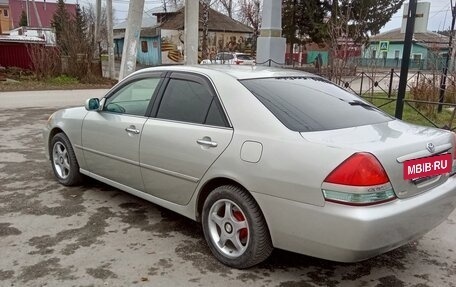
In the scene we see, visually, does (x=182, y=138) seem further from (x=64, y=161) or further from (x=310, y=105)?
(x=64, y=161)

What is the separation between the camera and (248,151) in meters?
2.96

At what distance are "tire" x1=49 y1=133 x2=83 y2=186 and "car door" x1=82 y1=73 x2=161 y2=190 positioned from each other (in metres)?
0.34

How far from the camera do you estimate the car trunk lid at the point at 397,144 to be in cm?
265

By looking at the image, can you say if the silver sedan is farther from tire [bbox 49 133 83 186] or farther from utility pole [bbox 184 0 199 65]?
utility pole [bbox 184 0 199 65]

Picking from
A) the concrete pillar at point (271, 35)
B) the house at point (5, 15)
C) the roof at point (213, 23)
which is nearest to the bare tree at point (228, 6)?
the roof at point (213, 23)

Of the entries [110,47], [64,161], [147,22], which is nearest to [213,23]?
[147,22]

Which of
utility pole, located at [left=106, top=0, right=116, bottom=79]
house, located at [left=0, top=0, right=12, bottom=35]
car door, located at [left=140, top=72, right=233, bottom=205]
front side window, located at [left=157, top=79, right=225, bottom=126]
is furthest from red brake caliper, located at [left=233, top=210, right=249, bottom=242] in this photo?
house, located at [left=0, top=0, right=12, bottom=35]

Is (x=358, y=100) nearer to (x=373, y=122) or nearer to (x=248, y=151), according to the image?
(x=373, y=122)

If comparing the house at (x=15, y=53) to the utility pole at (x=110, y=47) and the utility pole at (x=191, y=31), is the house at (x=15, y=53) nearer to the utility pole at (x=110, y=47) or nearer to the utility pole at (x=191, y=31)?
the utility pole at (x=110, y=47)

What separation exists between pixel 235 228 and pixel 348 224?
0.92 m

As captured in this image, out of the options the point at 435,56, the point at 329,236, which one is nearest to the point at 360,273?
the point at 329,236

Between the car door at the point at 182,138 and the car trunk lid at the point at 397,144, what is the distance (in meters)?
0.76

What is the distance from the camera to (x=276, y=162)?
278cm

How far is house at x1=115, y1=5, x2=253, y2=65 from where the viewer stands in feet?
127
